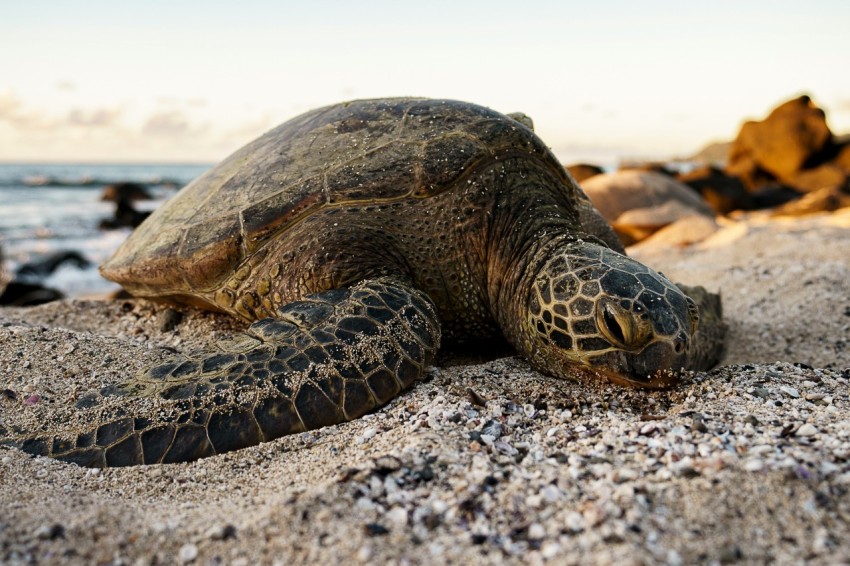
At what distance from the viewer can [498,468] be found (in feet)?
6.46

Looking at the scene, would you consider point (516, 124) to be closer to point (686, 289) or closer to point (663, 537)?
point (686, 289)

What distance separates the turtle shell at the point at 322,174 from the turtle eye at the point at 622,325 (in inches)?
44.9

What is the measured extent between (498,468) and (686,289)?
2459 mm

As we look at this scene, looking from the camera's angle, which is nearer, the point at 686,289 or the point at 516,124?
the point at 516,124

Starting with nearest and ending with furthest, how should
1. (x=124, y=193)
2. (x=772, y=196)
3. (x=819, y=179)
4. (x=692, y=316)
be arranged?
(x=692, y=316)
(x=772, y=196)
(x=819, y=179)
(x=124, y=193)

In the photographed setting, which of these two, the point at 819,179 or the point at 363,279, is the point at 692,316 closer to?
the point at 363,279

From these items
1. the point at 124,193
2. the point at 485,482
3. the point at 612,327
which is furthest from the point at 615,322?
the point at 124,193

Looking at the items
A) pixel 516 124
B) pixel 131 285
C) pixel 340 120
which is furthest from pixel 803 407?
pixel 131 285

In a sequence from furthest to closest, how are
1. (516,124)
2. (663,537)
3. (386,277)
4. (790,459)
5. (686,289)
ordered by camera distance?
(686,289), (516,124), (386,277), (790,459), (663,537)

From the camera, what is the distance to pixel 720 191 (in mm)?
14711

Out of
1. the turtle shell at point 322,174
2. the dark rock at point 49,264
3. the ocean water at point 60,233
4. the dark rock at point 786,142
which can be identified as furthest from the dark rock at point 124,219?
the dark rock at point 786,142

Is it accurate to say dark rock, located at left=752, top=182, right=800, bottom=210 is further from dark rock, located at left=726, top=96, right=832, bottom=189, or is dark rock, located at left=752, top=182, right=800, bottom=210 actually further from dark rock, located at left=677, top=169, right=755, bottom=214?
dark rock, located at left=726, top=96, right=832, bottom=189

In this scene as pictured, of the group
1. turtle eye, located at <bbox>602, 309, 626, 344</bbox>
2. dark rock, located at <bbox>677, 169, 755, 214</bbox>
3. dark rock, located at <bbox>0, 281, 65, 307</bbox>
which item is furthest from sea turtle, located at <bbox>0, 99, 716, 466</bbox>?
dark rock, located at <bbox>677, 169, 755, 214</bbox>

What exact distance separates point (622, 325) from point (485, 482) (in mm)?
1043
